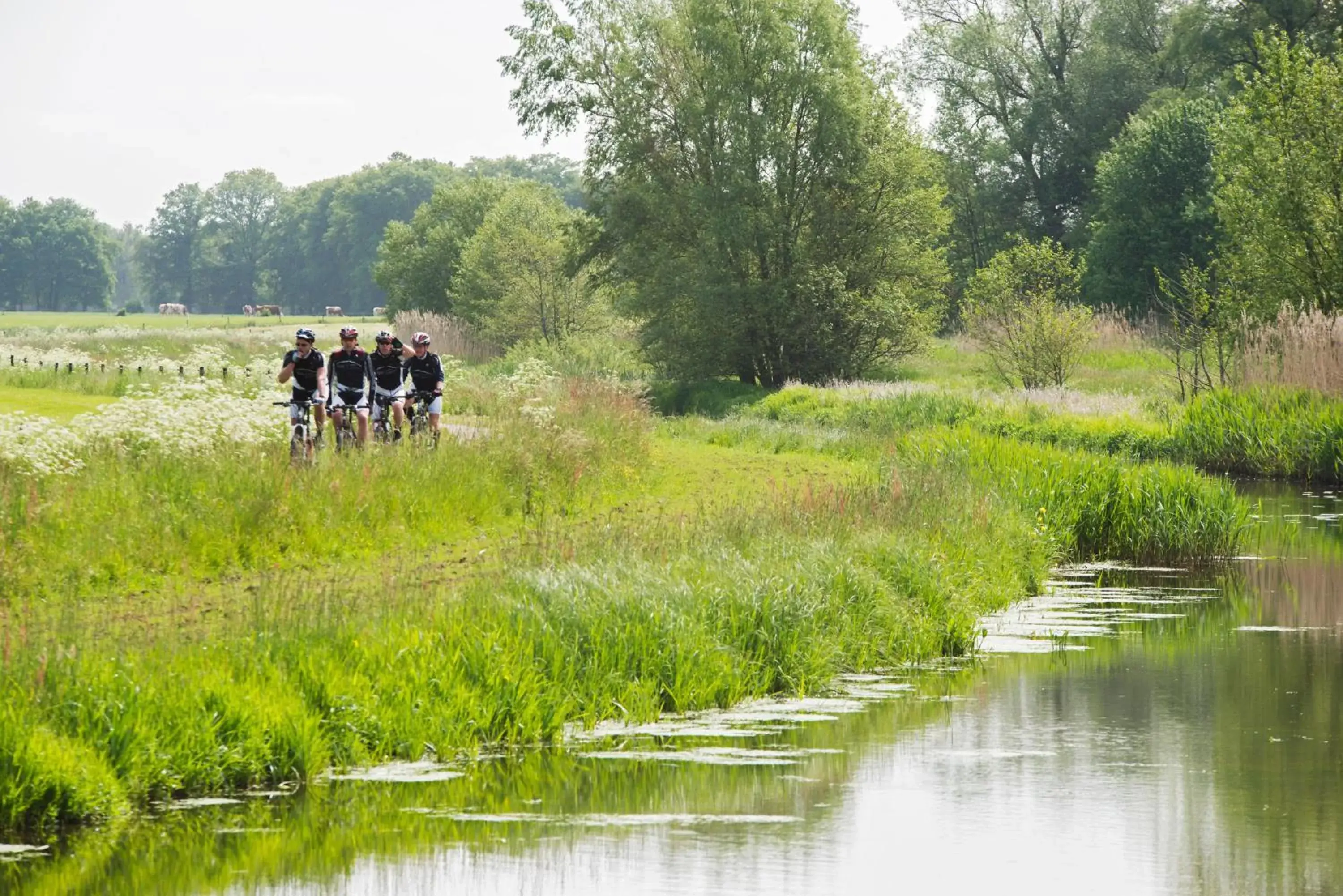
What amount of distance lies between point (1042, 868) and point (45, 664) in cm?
549

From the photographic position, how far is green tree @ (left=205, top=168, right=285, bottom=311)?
180 metres

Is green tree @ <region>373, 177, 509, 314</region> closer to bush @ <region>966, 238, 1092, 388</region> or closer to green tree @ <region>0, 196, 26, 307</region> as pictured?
bush @ <region>966, 238, 1092, 388</region>

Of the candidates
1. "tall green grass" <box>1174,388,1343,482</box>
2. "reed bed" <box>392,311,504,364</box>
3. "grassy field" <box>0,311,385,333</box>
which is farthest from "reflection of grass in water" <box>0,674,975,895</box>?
"grassy field" <box>0,311,385,333</box>

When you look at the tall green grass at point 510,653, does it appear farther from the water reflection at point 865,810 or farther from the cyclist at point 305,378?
the cyclist at point 305,378

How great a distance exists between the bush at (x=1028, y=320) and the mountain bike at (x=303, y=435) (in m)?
22.1

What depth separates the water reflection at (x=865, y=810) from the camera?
805 cm

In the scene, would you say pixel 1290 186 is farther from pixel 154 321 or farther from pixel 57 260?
pixel 57 260

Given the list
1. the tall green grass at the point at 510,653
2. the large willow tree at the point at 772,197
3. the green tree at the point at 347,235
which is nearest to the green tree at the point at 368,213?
the green tree at the point at 347,235

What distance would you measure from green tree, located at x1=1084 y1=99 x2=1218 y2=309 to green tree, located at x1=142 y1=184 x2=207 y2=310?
464 feet

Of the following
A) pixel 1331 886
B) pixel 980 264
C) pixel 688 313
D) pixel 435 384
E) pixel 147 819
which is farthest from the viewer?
pixel 980 264

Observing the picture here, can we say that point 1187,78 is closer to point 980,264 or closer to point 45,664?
point 980,264

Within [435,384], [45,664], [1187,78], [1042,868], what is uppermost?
[1187,78]

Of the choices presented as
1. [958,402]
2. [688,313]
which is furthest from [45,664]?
[688,313]

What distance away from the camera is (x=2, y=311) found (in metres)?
172
